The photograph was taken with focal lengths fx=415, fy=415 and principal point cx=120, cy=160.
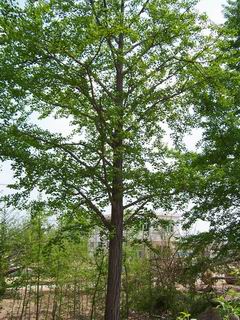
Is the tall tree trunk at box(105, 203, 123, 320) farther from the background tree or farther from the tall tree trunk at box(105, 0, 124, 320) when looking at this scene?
the background tree

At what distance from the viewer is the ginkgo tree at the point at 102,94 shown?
6152 millimetres

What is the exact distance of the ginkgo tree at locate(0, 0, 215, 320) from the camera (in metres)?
6.15

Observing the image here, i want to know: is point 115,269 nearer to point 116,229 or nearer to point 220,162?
point 116,229

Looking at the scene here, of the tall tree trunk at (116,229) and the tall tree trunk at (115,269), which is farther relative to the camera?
the tall tree trunk at (115,269)

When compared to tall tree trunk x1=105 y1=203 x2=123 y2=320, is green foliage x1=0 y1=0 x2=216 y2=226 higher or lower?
higher

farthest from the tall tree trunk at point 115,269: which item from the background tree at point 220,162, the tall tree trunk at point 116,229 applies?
the background tree at point 220,162

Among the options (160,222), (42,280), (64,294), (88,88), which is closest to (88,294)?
(64,294)

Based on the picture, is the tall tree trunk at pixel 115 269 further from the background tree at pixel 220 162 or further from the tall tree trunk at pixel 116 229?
the background tree at pixel 220 162

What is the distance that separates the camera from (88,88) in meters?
6.78

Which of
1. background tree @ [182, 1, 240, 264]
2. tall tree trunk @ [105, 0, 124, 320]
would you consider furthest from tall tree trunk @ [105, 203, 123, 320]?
background tree @ [182, 1, 240, 264]

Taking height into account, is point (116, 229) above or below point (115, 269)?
above

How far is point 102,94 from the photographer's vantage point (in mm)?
7434

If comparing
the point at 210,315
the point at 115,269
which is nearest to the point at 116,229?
the point at 115,269

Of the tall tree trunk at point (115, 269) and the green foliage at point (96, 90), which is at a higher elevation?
the green foliage at point (96, 90)
